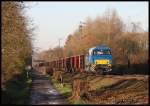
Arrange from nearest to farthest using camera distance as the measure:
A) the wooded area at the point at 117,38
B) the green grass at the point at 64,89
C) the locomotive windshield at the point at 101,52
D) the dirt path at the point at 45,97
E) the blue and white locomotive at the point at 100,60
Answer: the dirt path at the point at 45,97, the green grass at the point at 64,89, the blue and white locomotive at the point at 100,60, the locomotive windshield at the point at 101,52, the wooded area at the point at 117,38

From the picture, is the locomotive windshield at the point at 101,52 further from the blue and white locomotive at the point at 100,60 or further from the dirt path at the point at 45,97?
the dirt path at the point at 45,97

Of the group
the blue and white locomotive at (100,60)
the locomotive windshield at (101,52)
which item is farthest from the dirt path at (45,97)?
the locomotive windshield at (101,52)

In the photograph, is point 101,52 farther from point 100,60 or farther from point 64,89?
point 64,89

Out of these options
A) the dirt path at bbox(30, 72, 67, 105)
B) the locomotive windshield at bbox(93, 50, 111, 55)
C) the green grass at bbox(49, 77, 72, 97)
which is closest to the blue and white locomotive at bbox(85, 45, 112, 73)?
the locomotive windshield at bbox(93, 50, 111, 55)

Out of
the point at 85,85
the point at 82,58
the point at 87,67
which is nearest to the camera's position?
the point at 85,85

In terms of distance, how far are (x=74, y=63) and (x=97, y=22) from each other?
35856 mm

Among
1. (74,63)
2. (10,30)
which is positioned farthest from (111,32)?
(10,30)

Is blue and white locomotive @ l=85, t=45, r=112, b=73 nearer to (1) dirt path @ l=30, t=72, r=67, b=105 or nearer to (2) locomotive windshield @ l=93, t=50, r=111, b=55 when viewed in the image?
(2) locomotive windshield @ l=93, t=50, r=111, b=55

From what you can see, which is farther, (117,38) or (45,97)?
(117,38)

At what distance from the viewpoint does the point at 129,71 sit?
60.2 metres

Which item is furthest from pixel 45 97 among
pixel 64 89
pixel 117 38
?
pixel 117 38

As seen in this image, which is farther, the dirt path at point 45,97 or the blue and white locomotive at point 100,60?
the blue and white locomotive at point 100,60

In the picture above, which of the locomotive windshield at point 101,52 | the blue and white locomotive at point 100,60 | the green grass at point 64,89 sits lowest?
the green grass at point 64,89

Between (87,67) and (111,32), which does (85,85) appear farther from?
(111,32)
